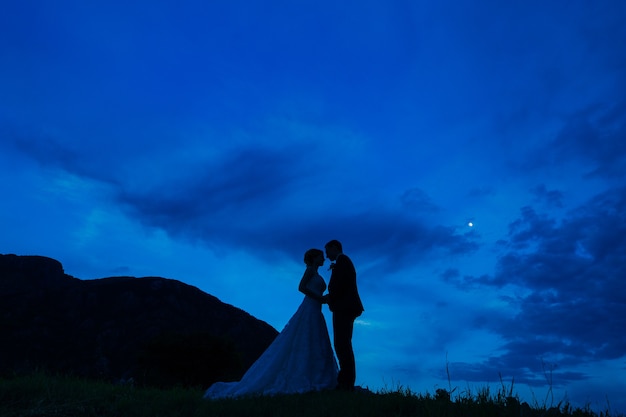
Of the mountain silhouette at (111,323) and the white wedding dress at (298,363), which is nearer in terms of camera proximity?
the white wedding dress at (298,363)

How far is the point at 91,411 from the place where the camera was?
8.80 meters

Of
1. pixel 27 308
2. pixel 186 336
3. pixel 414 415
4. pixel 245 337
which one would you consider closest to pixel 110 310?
pixel 27 308

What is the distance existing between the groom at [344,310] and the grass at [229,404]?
2.30 feet

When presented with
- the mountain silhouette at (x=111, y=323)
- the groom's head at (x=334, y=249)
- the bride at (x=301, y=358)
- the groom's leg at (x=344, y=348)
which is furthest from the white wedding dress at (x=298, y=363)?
the mountain silhouette at (x=111, y=323)

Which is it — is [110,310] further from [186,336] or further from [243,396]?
[243,396]

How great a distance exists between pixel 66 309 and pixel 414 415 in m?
98.8

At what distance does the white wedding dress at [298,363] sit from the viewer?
1065 cm

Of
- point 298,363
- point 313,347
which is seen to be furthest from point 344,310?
point 298,363

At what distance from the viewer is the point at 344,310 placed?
10.8 m

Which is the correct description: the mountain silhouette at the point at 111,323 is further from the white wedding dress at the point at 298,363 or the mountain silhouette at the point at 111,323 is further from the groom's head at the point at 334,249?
the groom's head at the point at 334,249

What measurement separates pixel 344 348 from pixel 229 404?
9.06 ft

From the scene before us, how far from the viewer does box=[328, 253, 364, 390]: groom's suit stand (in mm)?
10609

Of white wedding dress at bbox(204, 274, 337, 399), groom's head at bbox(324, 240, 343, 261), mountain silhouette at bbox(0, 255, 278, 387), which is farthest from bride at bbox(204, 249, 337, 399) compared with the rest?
mountain silhouette at bbox(0, 255, 278, 387)

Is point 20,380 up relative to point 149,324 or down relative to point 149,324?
down
